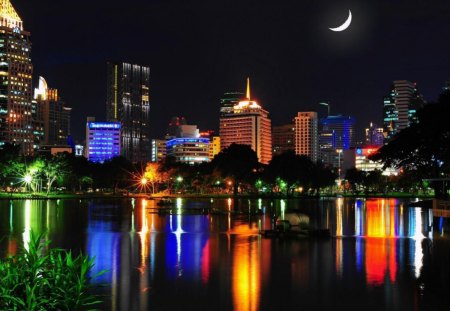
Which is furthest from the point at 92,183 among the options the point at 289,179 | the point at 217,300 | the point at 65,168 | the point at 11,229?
the point at 217,300

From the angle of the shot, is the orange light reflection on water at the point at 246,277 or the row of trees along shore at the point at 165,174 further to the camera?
the row of trees along shore at the point at 165,174

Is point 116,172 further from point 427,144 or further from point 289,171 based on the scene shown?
point 427,144

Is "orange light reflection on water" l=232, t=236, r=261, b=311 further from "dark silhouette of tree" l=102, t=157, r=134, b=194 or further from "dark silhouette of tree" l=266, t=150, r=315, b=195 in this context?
"dark silhouette of tree" l=102, t=157, r=134, b=194

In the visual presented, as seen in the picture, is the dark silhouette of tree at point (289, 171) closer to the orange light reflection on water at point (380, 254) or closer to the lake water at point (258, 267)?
the orange light reflection on water at point (380, 254)

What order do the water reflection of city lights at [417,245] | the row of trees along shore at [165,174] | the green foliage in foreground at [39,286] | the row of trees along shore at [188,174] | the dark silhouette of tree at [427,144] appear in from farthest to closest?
the row of trees along shore at [188,174] → the row of trees along shore at [165,174] → the dark silhouette of tree at [427,144] → the water reflection of city lights at [417,245] → the green foliage in foreground at [39,286]

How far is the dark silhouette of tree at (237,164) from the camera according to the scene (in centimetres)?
12175

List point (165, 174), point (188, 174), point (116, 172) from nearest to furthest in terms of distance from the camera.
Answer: point (165, 174) < point (116, 172) < point (188, 174)

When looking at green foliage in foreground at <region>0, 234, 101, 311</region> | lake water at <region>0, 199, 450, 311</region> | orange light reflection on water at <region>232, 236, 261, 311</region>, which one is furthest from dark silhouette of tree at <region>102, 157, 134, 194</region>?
green foliage in foreground at <region>0, 234, 101, 311</region>

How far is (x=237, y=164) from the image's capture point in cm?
12156

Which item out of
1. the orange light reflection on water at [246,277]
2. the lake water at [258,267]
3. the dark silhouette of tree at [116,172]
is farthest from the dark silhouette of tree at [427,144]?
the dark silhouette of tree at [116,172]

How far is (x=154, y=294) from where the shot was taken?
16.0m

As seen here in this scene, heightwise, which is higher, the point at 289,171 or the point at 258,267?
the point at 289,171

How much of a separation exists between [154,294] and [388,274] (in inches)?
324

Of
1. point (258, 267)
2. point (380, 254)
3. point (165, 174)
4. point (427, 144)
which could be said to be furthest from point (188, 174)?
point (258, 267)
